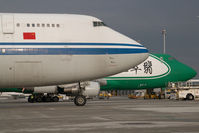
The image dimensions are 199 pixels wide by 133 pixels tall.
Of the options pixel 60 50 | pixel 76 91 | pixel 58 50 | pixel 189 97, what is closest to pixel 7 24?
pixel 58 50

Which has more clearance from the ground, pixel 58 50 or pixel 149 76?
pixel 58 50

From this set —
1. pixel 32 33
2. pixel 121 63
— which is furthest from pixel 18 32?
pixel 121 63

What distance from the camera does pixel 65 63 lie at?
74.2 feet

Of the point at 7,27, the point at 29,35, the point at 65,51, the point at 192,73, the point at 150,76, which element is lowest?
the point at 150,76

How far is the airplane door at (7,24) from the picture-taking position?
21859 millimetres

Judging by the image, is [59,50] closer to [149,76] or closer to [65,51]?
[65,51]

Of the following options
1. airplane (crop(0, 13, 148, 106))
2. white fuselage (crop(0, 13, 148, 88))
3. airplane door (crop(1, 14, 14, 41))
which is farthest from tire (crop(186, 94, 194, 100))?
airplane door (crop(1, 14, 14, 41))

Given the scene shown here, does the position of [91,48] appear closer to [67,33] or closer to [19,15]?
[67,33]

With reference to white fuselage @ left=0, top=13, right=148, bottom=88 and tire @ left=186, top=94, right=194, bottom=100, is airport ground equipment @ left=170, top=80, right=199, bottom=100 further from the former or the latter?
white fuselage @ left=0, top=13, right=148, bottom=88

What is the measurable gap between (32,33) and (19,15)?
5.70ft

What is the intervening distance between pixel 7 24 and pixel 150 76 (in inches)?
1015

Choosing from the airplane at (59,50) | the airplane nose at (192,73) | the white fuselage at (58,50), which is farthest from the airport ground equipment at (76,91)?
the airplane nose at (192,73)

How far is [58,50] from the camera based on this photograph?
2242 centimetres

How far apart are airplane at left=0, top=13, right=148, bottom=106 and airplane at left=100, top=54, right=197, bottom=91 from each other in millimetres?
18637
